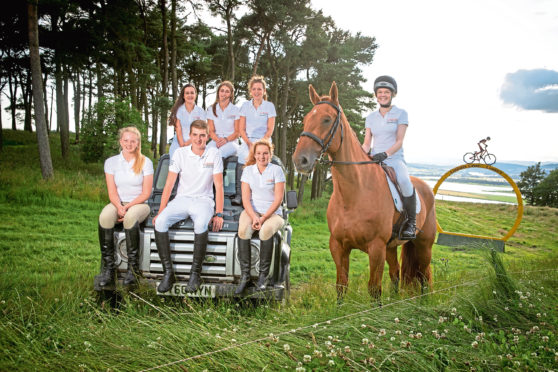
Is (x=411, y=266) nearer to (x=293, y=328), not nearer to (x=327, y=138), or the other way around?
(x=327, y=138)

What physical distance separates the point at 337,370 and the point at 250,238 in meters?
2.14

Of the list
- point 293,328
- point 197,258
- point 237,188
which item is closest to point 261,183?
point 237,188

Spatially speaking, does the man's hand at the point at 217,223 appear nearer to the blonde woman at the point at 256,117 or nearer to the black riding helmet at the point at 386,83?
the blonde woman at the point at 256,117

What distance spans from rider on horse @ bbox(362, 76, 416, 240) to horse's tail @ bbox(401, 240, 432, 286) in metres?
0.99

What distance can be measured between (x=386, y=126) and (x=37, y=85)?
15.0 m

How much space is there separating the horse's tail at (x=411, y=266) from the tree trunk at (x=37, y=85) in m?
14.2

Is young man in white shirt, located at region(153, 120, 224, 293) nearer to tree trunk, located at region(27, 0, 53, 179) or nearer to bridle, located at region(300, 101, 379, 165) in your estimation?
bridle, located at region(300, 101, 379, 165)

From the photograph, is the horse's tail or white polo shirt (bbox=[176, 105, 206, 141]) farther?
white polo shirt (bbox=[176, 105, 206, 141])

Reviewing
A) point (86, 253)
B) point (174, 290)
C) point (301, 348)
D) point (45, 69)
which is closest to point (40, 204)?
point (86, 253)

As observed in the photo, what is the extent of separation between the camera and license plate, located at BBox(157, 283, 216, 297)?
4.28m

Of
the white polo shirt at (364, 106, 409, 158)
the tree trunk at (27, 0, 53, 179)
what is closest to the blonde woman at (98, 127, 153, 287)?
the white polo shirt at (364, 106, 409, 158)

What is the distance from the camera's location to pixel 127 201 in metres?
4.75

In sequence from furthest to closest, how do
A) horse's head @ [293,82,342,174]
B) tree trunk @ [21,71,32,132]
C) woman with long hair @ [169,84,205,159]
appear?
tree trunk @ [21,71,32,132] < woman with long hair @ [169,84,205,159] < horse's head @ [293,82,342,174]

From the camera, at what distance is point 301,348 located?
2836 millimetres
